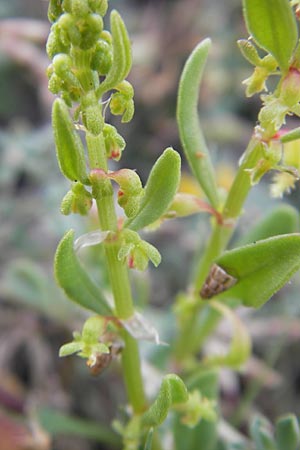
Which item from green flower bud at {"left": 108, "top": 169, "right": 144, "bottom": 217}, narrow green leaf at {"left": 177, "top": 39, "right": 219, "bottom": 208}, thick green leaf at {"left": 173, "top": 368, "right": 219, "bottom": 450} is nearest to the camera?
green flower bud at {"left": 108, "top": 169, "right": 144, "bottom": 217}

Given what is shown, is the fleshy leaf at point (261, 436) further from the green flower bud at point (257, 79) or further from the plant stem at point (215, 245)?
the green flower bud at point (257, 79)

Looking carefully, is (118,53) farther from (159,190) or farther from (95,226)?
(95,226)

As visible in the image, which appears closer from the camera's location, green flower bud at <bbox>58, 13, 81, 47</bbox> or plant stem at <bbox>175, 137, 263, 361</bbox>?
green flower bud at <bbox>58, 13, 81, 47</bbox>

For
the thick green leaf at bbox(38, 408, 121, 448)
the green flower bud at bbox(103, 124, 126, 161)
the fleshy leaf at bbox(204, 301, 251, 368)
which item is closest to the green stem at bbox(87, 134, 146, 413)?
the green flower bud at bbox(103, 124, 126, 161)

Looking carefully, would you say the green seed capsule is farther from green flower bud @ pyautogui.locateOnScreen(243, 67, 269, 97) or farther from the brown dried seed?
the brown dried seed

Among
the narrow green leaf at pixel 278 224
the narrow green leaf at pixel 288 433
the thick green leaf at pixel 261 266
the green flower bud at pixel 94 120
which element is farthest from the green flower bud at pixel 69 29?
the narrow green leaf at pixel 288 433
